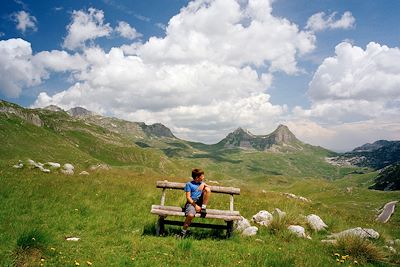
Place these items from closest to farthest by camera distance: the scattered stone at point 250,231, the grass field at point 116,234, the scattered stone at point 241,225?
the grass field at point 116,234 < the scattered stone at point 250,231 < the scattered stone at point 241,225

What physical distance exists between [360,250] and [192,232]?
6.06 m

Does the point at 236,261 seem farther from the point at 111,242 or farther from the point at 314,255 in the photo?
the point at 111,242

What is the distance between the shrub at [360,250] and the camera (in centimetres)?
1095

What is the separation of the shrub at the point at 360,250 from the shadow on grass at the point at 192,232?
4.28 meters

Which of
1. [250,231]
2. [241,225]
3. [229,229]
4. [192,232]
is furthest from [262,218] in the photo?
[192,232]

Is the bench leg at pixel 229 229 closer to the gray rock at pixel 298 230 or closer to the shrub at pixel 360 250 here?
the gray rock at pixel 298 230

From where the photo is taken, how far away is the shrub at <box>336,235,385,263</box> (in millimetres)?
10945

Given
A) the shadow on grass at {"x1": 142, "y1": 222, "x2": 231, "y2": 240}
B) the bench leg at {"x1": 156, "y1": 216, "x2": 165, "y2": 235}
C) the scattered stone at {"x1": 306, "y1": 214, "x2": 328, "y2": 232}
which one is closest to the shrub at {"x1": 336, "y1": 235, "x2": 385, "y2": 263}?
the scattered stone at {"x1": 306, "y1": 214, "x2": 328, "y2": 232}

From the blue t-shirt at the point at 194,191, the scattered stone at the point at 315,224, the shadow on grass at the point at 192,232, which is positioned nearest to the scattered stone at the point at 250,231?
the shadow on grass at the point at 192,232

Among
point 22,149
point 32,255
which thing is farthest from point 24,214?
point 22,149

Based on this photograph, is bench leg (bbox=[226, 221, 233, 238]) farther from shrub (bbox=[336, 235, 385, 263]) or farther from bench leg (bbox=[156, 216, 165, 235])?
shrub (bbox=[336, 235, 385, 263])

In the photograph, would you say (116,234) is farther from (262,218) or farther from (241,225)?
(262,218)

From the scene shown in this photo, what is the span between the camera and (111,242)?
11305 millimetres

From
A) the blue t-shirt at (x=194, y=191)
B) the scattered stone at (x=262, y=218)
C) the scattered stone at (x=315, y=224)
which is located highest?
the blue t-shirt at (x=194, y=191)
